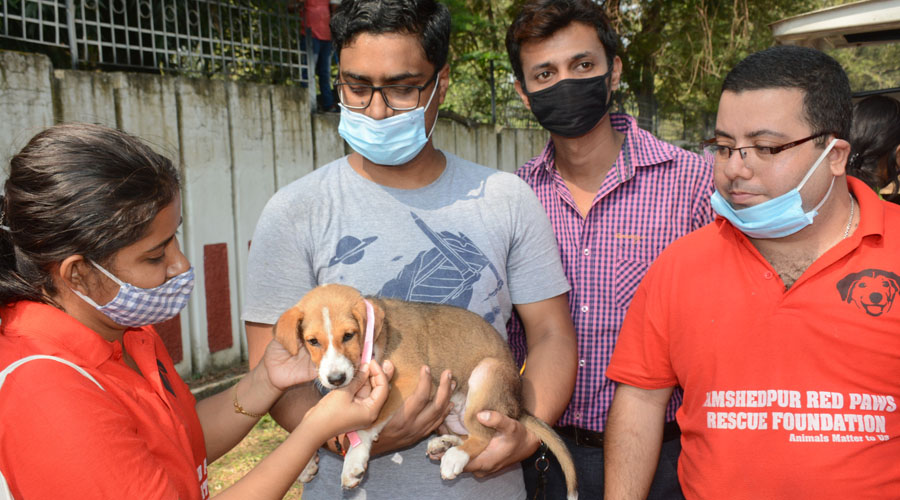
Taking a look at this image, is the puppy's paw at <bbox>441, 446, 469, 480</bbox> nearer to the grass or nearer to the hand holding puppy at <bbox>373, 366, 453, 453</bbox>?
A: the hand holding puppy at <bbox>373, 366, 453, 453</bbox>

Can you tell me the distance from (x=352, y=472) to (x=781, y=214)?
2.05 metres

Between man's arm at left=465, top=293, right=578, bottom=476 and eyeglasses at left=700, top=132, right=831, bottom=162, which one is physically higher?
eyeglasses at left=700, top=132, right=831, bottom=162

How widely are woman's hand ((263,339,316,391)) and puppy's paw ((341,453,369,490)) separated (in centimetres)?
46

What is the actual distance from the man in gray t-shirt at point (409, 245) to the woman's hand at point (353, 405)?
0.47ft

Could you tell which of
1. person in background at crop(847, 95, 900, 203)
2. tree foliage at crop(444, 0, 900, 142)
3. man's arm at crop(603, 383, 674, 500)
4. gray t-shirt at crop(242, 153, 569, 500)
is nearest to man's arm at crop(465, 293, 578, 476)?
gray t-shirt at crop(242, 153, 569, 500)

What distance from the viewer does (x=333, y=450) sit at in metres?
2.81

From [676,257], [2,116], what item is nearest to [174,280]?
[676,257]

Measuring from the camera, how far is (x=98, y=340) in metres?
2.13

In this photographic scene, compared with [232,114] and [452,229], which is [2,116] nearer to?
[232,114]

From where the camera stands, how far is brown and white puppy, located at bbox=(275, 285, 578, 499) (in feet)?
9.16

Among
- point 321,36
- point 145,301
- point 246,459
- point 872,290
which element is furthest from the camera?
point 321,36

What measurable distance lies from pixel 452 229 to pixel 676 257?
3.36 feet

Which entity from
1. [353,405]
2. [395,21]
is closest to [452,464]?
[353,405]

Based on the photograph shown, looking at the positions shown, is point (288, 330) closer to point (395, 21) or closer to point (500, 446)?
point (500, 446)
